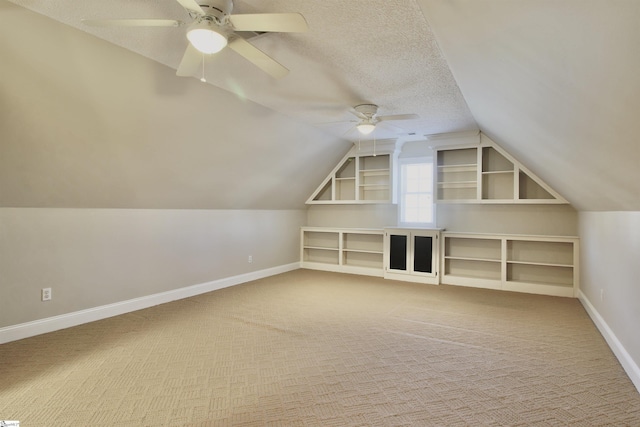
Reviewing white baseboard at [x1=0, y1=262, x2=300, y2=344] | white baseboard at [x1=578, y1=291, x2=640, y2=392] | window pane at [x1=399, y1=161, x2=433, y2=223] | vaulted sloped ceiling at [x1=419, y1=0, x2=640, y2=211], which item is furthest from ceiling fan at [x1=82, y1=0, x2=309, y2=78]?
window pane at [x1=399, y1=161, x2=433, y2=223]

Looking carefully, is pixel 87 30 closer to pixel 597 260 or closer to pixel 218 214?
pixel 218 214

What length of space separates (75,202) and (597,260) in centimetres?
579

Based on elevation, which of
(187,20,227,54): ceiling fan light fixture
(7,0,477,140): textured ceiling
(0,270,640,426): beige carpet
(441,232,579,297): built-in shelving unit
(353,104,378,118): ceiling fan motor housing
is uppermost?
(7,0,477,140): textured ceiling

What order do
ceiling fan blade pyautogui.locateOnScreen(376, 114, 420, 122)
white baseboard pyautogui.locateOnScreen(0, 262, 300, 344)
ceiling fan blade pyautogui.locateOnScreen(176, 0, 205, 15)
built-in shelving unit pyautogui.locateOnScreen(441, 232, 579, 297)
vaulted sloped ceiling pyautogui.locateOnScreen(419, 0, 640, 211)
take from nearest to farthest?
vaulted sloped ceiling pyautogui.locateOnScreen(419, 0, 640, 211), ceiling fan blade pyautogui.locateOnScreen(176, 0, 205, 15), white baseboard pyautogui.locateOnScreen(0, 262, 300, 344), ceiling fan blade pyautogui.locateOnScreen(376, 114, 420, 122), built-in shelving unit pyautogui.locateOnScreen(441, 232, 579, 297)

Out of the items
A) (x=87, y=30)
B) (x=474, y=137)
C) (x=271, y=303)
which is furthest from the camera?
(x=474, y=137)

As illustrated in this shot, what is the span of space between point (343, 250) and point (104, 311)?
4.22 metres

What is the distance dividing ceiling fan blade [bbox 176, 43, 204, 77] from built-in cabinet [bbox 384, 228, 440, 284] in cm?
442

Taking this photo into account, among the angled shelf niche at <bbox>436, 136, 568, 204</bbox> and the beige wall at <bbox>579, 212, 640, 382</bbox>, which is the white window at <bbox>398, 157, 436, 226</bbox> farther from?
the beige wall at <bbox>579, 212, 640, 382</bbox>

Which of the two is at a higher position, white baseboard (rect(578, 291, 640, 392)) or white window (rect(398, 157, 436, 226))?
white window (rect(398, 157, 436, 226))

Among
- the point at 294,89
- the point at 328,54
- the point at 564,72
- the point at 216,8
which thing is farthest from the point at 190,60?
the point at 564,72

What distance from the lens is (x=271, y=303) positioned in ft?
14.8

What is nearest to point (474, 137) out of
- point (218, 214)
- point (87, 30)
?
point (218, 214)

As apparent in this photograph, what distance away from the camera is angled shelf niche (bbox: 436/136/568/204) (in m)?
5.17

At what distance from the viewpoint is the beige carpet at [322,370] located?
2.09m
